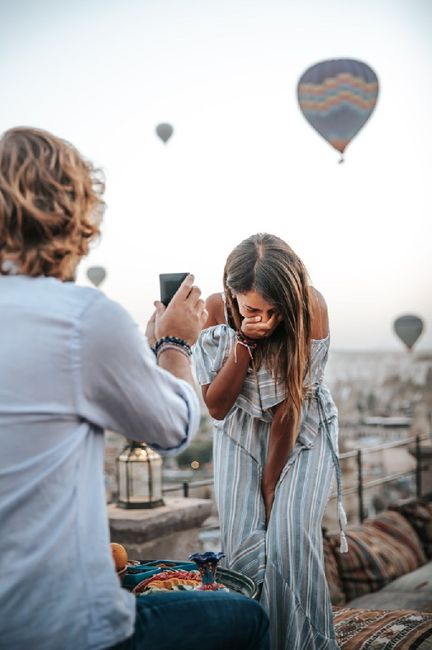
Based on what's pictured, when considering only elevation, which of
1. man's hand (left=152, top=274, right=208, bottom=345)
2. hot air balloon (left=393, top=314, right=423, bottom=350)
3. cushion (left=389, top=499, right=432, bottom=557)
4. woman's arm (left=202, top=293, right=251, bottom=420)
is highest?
man's hand (left=152, top=274, right=208, bottom=345)

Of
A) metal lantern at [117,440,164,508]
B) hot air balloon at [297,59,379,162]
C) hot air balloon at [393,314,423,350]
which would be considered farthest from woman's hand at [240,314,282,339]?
hot air balloon at [393,314,423,350]

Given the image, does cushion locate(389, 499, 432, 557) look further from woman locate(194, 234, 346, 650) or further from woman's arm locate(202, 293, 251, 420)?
woman's arm locate(202, 293, 251, 420)

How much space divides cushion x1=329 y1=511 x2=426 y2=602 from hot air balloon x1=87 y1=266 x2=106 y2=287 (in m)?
10.9

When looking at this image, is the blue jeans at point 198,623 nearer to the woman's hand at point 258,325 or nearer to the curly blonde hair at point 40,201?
the curly blonde hair at point 40,201

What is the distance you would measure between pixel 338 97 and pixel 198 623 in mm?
13098

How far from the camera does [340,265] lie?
58.9 feet

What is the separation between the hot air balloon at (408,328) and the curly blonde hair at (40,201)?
70.3ft

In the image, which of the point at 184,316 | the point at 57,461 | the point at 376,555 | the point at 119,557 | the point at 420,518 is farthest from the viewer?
the point at 420,518

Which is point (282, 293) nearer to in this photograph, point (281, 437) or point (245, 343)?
point (245, 343)

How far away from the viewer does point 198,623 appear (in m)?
1.42

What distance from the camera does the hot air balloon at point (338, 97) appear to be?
1351 cm

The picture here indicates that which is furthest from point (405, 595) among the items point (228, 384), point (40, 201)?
point (40, 201)

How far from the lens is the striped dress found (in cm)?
257

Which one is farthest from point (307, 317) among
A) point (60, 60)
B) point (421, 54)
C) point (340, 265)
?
point (340, 265)
